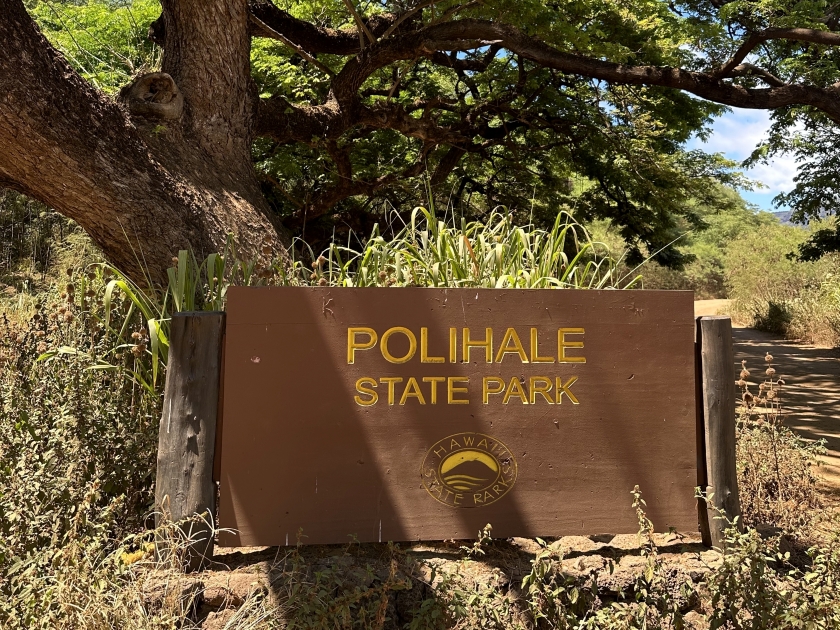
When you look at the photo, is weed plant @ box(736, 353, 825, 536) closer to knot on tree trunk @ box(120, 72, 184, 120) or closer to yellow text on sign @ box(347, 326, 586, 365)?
yellow text on sign @ box(347, 326, 586, 365)

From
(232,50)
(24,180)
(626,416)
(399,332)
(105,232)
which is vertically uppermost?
(232,50)

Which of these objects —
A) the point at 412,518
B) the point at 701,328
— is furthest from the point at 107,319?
the point at 701,328

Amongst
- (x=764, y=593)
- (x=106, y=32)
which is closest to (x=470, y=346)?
(x=764, y=593)

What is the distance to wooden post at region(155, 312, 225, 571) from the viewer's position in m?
2.62

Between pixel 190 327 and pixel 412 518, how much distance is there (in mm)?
1154

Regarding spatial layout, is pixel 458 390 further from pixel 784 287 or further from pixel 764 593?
pixel 784 287

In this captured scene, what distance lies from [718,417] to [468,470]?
1.08 meters

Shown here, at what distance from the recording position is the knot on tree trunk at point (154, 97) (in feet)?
16.1

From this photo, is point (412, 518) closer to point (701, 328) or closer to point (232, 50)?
point (701, 328)

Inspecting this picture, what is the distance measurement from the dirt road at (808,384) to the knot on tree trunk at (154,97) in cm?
495

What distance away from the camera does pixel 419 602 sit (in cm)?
255

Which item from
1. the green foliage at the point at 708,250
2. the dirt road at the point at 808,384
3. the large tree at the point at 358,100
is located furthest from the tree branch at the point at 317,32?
the green foliage at the point at 708,250

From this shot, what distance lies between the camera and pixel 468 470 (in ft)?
9.10

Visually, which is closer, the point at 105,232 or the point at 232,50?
the point at 105,232
